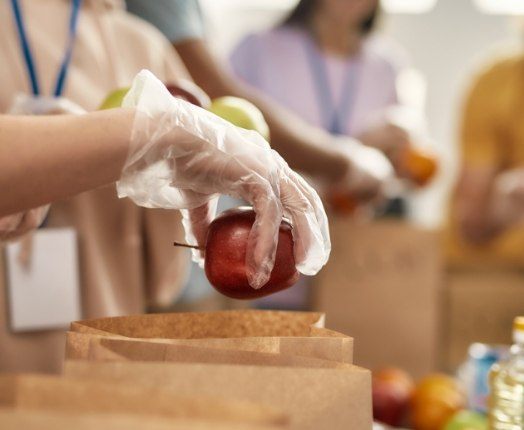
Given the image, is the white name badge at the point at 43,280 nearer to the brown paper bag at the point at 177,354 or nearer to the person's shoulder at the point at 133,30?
the person's shoulder at the point at 133,30

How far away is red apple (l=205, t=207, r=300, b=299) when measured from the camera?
0.80 metres

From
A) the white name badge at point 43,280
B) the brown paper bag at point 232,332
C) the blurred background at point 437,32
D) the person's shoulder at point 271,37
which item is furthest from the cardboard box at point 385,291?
the blurred background at point 437,32

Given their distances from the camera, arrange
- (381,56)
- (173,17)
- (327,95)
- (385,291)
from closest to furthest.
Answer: (173,17), (385,291), (327,95), (381,56)

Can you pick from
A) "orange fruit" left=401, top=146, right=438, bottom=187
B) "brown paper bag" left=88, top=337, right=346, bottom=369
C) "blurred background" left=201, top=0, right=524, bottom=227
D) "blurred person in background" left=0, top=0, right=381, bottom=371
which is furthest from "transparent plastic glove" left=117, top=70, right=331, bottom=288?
"blurred background" left=201, top=0, right=524, bottom=227

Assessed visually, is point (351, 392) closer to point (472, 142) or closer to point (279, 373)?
point (279, 373)

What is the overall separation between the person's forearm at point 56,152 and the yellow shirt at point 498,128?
2267 mm

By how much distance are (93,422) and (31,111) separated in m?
0.74

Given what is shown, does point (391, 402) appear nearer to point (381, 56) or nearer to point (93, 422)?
point (93, 422)

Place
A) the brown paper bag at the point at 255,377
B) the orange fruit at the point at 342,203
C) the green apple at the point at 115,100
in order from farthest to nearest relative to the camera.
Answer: the orange fruit at the point at 342,203 < the green apple at the point at 115,100 < the brown paper bag at the point at 255,377

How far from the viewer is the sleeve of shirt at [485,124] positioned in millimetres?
2867

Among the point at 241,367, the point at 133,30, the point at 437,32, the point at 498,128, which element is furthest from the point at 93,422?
the point at 437,32

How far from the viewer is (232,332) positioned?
86 centimetres

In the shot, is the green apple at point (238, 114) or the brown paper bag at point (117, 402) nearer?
the brown paper bag at point (117, 402)

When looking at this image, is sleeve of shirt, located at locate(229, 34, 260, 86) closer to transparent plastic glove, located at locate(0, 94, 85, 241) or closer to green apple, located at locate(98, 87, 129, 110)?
transparent plastic glove, located at locate(0, 94, 85, 241)
